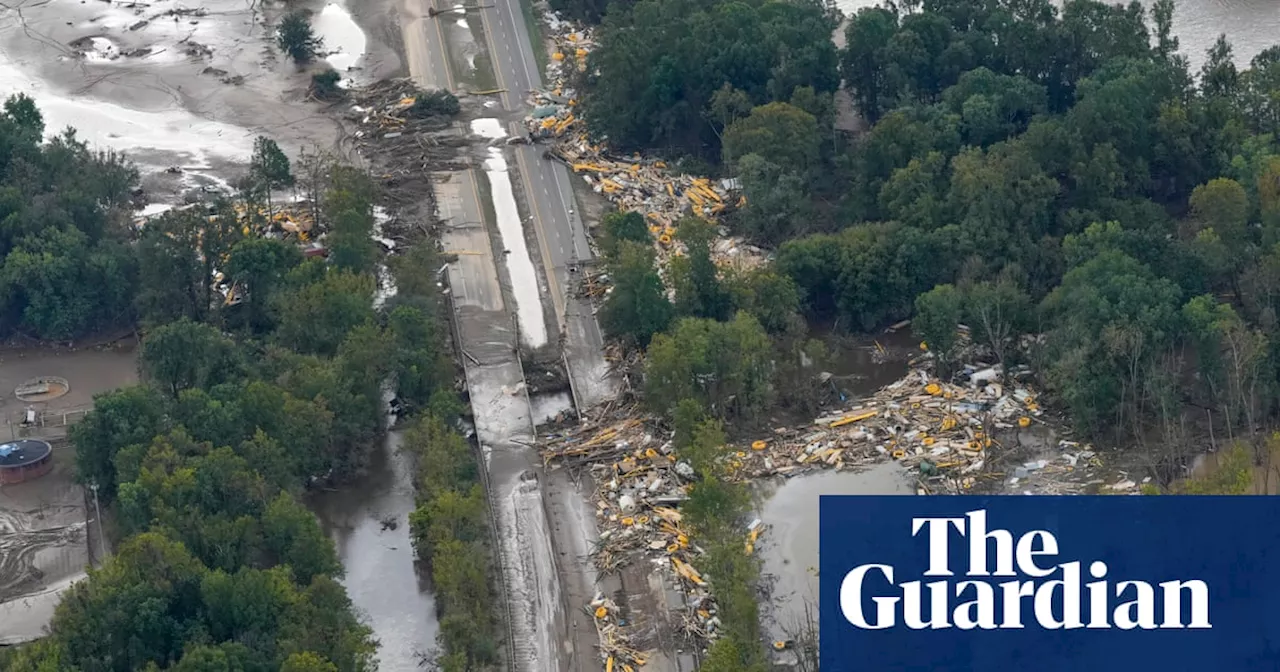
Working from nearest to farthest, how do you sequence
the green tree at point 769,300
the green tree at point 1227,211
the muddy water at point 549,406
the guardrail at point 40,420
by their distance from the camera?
the muddy water at point 549,406
the guardrail at point 40,420
the green tree at point 769,300
the green tree at point 1227,211

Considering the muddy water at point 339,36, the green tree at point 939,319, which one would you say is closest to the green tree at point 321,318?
the green tree at point 939,319

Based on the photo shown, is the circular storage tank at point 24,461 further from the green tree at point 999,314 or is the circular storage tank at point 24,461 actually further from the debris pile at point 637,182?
the green tree at point 999,314

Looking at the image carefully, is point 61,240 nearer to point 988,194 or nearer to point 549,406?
point 549,406

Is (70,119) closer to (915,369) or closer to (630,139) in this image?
(630,139)

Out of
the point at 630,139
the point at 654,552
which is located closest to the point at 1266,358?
the point at 654,552

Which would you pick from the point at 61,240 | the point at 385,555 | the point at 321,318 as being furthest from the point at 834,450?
the point at 61,240

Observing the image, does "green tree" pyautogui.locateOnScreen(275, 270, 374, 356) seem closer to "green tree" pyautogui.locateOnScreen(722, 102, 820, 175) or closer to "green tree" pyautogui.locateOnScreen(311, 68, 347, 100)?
"green tree" pyautogui.locateOnScreen(722, 102, 820, 175)

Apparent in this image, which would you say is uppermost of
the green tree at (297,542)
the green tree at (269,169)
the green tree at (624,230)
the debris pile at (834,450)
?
the green tree at (269,169)
